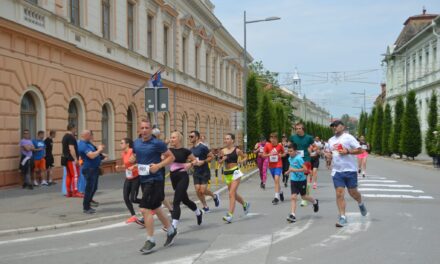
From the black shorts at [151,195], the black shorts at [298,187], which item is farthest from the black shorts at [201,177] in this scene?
the black shorts at [151,195]

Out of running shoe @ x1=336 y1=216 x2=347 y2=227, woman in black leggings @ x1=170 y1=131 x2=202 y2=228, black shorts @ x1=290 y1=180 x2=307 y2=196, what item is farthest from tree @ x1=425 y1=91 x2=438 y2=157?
woman in black leggings @ x1=170 y1=131 x2=202 y2=228

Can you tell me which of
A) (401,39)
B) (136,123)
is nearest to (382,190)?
(136,123)

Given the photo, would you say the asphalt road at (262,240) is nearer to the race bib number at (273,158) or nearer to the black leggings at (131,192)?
the black leggings at (131,192)

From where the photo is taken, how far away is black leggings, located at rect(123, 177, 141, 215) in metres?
9.83

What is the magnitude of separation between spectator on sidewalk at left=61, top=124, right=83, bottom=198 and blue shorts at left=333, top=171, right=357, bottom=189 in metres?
6.51

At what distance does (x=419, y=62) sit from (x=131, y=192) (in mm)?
49863

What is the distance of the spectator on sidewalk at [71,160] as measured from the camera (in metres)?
12.6

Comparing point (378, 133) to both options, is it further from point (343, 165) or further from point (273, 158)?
point (343, 165)

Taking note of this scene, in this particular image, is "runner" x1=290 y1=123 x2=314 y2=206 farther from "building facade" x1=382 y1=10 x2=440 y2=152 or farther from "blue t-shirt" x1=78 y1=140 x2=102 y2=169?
"building facade" x1=382 y1=10 x2=440 y2=152

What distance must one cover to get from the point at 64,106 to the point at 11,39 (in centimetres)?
384

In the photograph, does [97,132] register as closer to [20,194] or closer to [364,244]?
[20,194]

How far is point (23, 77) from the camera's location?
15953 millimetres

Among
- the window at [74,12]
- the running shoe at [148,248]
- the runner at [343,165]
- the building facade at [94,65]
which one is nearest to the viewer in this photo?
the running shoe at [148,248]

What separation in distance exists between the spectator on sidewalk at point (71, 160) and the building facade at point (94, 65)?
2.70m
